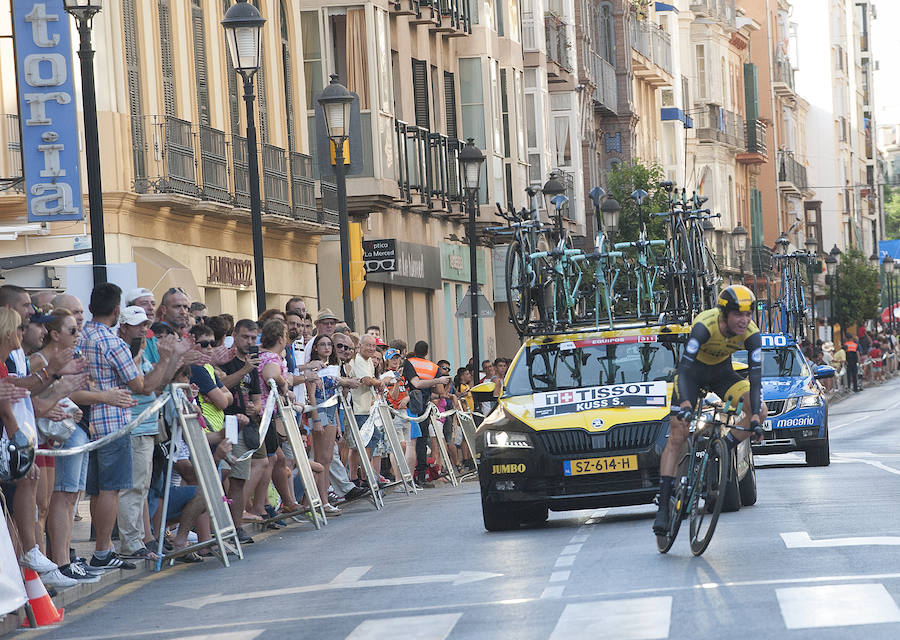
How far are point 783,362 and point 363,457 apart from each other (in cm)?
859

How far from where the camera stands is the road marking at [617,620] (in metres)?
10.6

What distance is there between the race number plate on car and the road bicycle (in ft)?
9.81

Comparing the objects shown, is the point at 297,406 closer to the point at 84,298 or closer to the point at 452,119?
the point at 84,298

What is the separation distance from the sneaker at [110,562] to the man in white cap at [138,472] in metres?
0.35

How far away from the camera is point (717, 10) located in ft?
283

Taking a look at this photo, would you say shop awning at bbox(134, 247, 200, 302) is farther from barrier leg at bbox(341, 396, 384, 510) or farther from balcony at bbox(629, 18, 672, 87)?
balcony at bbox(629, 18, 672, 87)

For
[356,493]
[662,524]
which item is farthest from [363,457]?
[662,524]

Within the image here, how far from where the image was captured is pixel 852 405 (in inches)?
2495

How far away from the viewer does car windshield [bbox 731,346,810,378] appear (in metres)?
29.2

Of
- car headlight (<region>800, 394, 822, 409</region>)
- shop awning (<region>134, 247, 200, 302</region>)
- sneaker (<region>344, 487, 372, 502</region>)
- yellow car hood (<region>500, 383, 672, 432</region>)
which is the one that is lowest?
sneaker (<region>344, 487, 372, 502</region>)

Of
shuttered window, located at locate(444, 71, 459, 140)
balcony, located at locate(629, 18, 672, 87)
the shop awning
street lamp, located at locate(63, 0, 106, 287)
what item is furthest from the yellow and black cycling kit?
balcony, located at locate(629, 18, 672, 87)

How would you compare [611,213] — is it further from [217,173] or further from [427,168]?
[217,173]

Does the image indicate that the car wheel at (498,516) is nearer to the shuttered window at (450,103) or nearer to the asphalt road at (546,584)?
the asphalt road at (546,584)

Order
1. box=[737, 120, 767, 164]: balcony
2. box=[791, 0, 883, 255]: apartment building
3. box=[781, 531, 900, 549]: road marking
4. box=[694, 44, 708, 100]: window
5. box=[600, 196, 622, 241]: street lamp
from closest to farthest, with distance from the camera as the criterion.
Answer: box=[781, 531, 900, 549]: road marking, box=[600, 196, 622, 241]: street lamp, box=[694, 44, 708, 100]: window, box=[737, 120, 767, 164]: balcony, box=[791, 0, 883, 255]: apartment building
